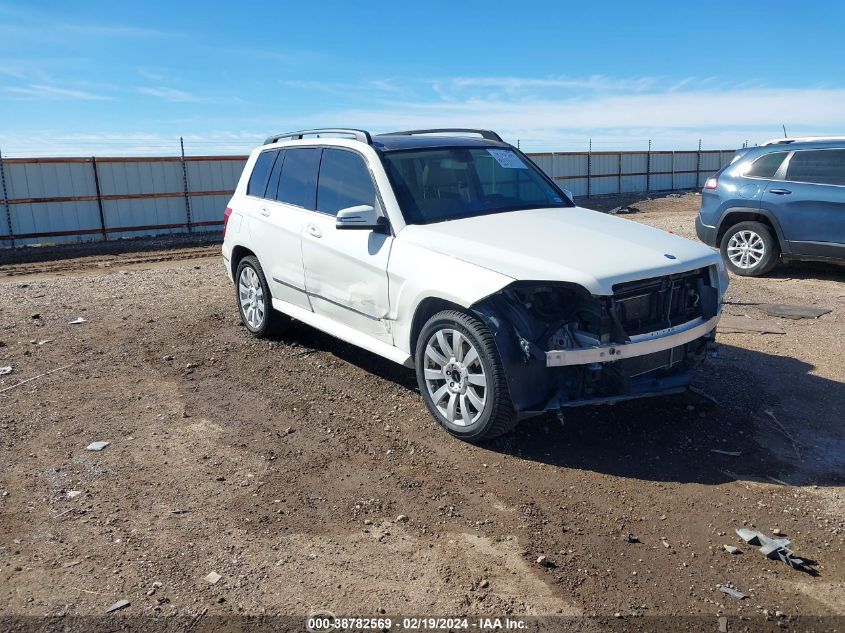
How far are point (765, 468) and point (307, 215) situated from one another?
3.78 metres

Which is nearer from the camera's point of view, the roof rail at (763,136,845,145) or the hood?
the hood

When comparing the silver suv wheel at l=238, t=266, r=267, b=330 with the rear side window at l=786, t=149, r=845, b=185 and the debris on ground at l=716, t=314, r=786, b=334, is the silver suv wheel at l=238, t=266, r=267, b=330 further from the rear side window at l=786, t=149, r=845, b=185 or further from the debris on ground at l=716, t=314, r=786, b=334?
the rear side window at l=786, t=149, r=845, b=185

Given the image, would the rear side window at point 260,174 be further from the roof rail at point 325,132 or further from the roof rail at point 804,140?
the roof rail at point 804,140

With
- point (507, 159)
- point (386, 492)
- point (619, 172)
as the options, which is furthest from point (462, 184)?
point (619, 172)

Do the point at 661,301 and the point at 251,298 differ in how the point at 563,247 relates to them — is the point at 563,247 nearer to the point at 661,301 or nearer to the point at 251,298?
the point at 661,301

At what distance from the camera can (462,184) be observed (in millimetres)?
5508

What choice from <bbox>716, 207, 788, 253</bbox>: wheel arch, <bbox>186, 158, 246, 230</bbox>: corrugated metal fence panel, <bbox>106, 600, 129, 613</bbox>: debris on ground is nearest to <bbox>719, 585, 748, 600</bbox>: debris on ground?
<bbox>106, 600, 129, 613</bbox>: debris on ground

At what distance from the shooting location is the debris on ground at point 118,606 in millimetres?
3078

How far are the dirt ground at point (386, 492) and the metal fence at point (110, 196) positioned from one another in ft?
39.0

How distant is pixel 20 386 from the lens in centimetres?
600

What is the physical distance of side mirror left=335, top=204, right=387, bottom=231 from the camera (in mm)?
4984

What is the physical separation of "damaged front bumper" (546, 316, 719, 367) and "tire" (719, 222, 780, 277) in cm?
570

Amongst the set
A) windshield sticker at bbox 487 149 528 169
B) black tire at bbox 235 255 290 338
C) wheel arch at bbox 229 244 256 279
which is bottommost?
black tire at bbox 235 255 290 338

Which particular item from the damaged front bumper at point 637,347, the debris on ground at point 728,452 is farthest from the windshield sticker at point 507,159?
the debris on ground at point 728,452
